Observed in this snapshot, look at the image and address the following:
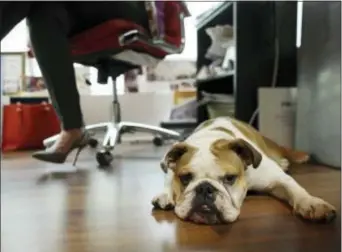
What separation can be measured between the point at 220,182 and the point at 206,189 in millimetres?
50

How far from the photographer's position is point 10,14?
1.19 meters

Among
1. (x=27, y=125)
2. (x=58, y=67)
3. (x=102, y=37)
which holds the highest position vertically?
(x=102, y=37)

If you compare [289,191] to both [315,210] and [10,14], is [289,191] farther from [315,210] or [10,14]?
[10,14]

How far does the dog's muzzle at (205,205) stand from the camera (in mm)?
812

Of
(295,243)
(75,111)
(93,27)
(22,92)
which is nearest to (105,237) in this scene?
(295,243)

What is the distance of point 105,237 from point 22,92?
163cm

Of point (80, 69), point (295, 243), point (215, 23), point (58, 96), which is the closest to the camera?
point (295, 243)

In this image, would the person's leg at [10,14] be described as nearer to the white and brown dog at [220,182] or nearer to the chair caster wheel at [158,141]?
the white and brown dog at [220,182]

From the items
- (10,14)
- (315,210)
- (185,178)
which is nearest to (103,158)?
(10,14)

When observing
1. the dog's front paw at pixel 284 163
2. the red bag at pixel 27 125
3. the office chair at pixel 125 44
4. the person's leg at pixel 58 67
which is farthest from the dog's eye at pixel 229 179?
the red bag at pixel 27 125

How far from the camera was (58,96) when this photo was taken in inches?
53.4

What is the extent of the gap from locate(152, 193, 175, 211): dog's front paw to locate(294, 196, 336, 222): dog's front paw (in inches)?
10.4

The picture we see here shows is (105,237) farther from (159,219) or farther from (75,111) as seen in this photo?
(75,111)

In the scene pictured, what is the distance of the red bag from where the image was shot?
83.7 inches
